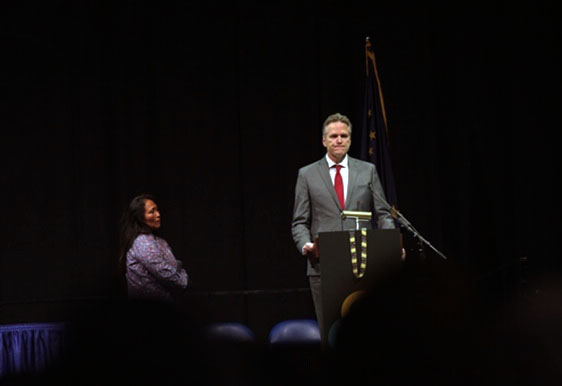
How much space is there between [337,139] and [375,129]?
1.15 meters

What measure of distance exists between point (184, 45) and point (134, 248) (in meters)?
2.26

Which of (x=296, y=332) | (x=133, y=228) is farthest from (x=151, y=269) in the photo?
(x=296, y=332)

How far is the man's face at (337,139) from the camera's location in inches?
155

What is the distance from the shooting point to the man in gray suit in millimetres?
3852

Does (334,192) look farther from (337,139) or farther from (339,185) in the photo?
(337,139)

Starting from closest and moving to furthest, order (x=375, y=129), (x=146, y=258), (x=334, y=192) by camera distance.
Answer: (x=334, y=192) → (x=146, y=258) → (x=375, y=129)

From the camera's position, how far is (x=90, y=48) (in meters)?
5.77

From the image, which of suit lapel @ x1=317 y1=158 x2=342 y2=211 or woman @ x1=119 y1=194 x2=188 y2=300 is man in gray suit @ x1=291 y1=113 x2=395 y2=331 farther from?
woman @ x1=119 y1=194 x2=188 y2=300

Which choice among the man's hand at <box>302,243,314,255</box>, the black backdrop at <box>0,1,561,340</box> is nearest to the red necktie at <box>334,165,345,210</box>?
the man's hand at <box>302,243,314,255</box>

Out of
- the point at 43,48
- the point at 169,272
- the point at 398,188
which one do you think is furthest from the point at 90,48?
the point at 398,188

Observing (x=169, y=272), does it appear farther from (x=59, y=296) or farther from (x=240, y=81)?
(x=240, y=81)

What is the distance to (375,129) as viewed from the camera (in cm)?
501

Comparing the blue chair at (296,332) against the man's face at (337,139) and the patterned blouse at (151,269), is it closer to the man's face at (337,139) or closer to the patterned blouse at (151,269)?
the patterned blouse at (151,269)

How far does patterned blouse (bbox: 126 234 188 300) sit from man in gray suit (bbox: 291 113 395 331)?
37.3 inches
